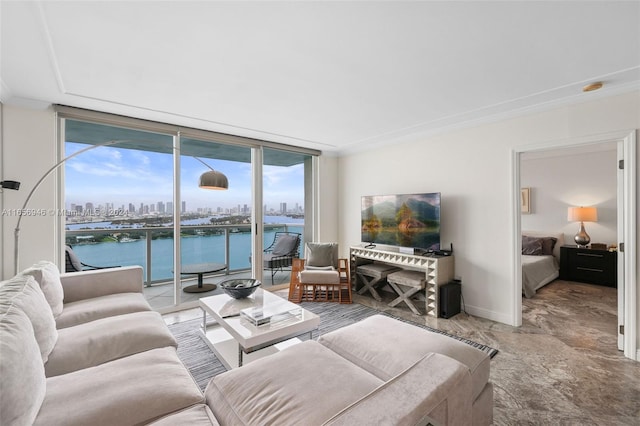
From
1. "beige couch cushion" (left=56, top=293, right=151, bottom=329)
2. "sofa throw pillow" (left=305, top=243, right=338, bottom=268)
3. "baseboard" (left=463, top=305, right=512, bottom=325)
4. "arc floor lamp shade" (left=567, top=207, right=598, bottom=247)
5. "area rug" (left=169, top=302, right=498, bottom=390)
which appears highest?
"arc floor lamp shade" (left=567, top=207, right=598, bottom=247)

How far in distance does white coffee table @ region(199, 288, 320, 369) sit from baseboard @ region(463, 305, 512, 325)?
89.0 inches

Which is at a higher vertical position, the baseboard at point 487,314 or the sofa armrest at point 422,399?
the sofa armrest at point 422,399

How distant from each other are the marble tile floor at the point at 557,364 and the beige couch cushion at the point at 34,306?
6.01 ft

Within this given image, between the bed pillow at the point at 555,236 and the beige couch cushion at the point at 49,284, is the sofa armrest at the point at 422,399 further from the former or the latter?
the bed pillow at the point at 555,236

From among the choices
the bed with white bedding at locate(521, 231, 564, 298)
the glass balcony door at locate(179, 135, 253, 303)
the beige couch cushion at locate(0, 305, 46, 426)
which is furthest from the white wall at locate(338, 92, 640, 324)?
the beige couch cushion at locate(0, 305, 46, 426)

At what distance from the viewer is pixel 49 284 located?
6.73 ft

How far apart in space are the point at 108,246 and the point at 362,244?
12.3 ft

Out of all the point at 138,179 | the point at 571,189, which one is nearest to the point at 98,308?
the point at 138,179

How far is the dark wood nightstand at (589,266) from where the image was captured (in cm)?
458

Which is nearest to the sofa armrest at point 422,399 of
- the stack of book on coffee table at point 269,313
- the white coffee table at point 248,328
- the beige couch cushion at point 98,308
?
the white coffee table at point 248,328

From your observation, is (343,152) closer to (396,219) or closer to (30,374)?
(396,219)

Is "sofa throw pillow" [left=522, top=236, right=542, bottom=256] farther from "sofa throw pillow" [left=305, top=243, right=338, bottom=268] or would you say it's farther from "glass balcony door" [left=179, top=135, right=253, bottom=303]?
"glass balcony door" [left=179, top=135, right=253, bottom=303]

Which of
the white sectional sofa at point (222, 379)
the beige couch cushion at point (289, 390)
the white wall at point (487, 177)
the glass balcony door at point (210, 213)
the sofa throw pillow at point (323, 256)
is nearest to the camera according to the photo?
the white sectional sofa at point (222, 379)

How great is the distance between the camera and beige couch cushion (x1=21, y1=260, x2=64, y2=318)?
199 centimetres
